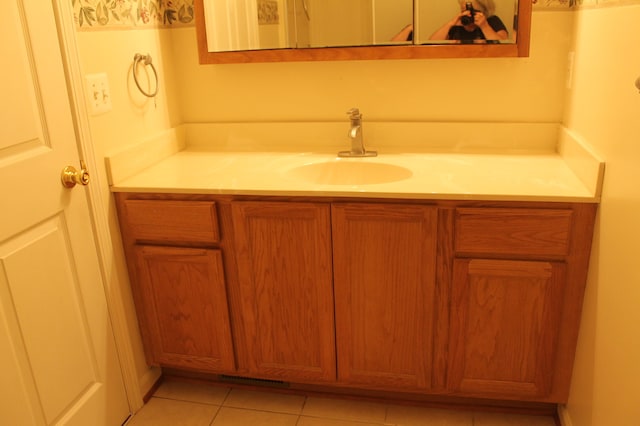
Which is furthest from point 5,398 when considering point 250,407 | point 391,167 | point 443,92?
point 443,92

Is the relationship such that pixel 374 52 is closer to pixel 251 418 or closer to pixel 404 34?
pixel 404 34

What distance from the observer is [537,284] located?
1.56 m

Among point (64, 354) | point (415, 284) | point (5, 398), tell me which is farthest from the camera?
point (415, 284)

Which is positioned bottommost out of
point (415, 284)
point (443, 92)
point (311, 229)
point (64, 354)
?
point (64, 354)

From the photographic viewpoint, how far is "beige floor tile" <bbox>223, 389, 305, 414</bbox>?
6.20 ft

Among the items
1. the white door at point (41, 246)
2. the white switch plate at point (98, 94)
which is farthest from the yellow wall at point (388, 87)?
the white door at point (41, 246)

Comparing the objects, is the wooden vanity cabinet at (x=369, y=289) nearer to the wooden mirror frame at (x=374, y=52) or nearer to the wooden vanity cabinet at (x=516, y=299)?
the wooden vanity cabinet at (x=516, y=299)

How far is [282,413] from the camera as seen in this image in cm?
186

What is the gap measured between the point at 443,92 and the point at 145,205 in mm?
1113

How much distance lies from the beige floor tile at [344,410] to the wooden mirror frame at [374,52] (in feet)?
4.01

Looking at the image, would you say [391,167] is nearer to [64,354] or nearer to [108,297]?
[108,297]

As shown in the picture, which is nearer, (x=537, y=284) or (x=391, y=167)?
(x=537, y=284)

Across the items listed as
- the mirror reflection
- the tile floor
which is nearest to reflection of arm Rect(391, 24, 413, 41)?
the mirror reflection

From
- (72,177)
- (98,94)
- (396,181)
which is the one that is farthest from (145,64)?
(396,181)
